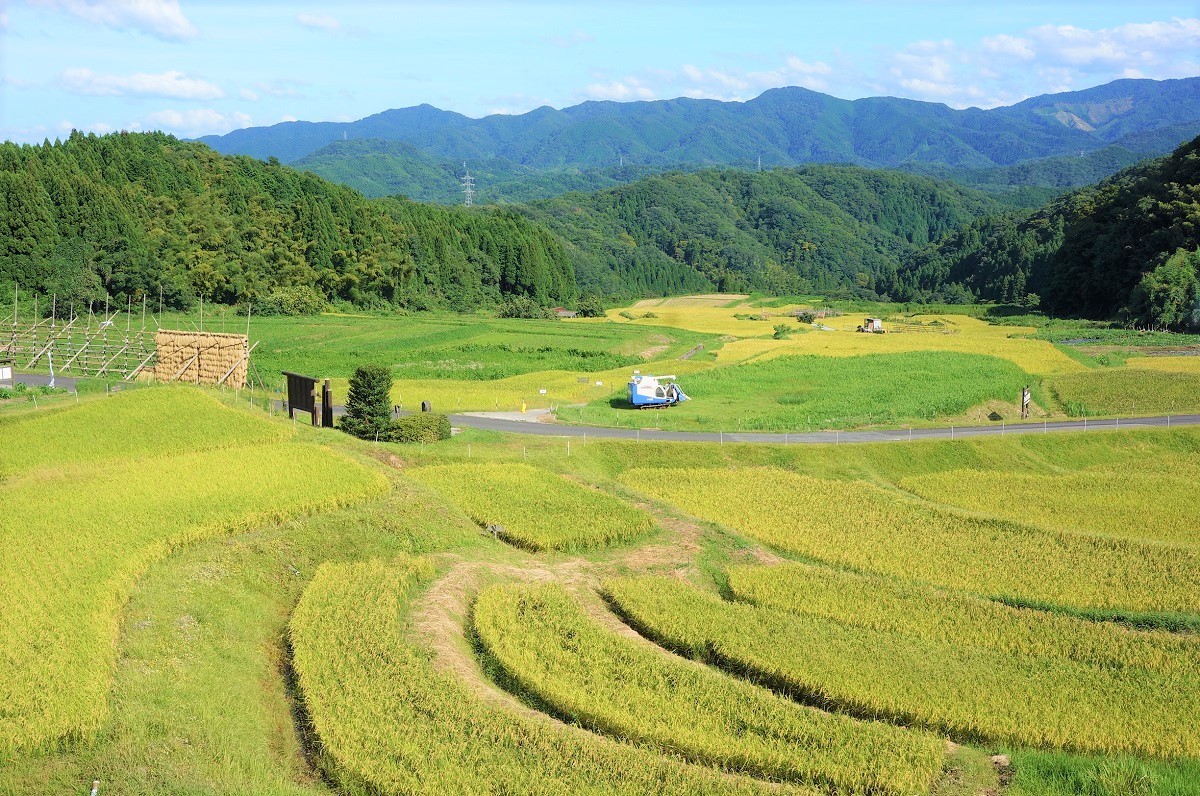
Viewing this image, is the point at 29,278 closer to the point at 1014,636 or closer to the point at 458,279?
the point at 458,279

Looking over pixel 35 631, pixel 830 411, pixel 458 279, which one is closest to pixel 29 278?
pixel 458 279

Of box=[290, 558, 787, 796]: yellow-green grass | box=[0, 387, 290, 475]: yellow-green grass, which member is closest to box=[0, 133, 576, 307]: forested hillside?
box=[0, 387, 290, 475]: yellow-green grass

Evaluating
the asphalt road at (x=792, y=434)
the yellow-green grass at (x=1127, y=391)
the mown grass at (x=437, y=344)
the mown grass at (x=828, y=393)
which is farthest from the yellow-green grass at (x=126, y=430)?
the yellow-green grass at (x=1127, y=391)

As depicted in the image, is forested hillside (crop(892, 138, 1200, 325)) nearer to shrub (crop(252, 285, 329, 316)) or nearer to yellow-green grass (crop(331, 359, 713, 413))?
yellow-green grass (crop(331, 359, 713, 413))

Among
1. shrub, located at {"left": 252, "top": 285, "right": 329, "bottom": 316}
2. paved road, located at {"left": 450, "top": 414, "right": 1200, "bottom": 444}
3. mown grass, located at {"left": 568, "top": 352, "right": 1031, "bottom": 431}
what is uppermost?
shrub, located at {"left": 252, "top": 285, "right": 329, "bottom": 316}

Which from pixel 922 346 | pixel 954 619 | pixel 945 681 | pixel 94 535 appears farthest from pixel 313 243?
pixel 945 681

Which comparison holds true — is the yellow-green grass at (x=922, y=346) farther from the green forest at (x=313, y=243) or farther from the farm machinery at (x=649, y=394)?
the farm machinery at (x=649, y=394)

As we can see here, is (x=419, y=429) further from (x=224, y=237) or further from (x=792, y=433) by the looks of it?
(x=224, y=237)
